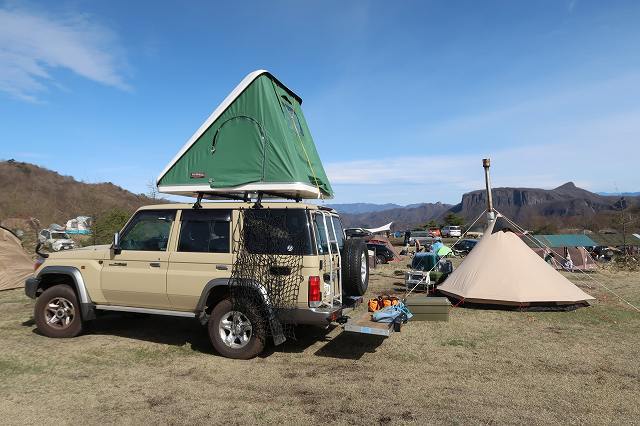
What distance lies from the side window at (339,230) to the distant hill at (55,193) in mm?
53030

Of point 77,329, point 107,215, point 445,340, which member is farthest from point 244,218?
point 107,215

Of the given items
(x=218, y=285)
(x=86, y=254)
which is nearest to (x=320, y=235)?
(x=218, y=285)

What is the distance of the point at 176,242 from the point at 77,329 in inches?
91.8

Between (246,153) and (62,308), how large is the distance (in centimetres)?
391

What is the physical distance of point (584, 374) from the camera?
18.9 ft

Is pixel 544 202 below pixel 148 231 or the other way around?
the other way around

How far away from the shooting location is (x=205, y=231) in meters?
6.47

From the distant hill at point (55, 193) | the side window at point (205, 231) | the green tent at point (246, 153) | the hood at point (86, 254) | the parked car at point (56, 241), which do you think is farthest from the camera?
the distant hill at point (55, 193)

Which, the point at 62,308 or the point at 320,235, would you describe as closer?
the point at 320,235

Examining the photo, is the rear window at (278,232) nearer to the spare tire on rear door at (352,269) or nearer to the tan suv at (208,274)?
the tan suv at (208,274)

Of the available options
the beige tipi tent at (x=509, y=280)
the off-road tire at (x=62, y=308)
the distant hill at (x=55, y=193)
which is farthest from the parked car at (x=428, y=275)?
the distant hill at (x=55, y=193)

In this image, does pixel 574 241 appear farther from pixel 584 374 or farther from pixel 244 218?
pixel 244 218

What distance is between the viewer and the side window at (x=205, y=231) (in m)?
6.34

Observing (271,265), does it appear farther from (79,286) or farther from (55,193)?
(55,193)
